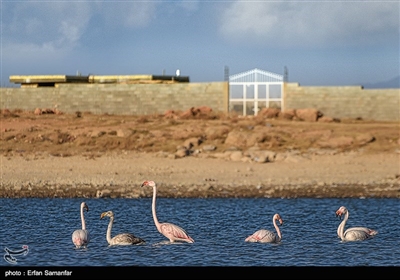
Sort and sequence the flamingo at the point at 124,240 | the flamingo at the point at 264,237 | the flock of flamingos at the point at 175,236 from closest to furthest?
the flock of flamingos at the point at 175,236 → the flamingo at the point at 124,240 → the flamingo at the point at 264,237

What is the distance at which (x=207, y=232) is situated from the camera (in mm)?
17828

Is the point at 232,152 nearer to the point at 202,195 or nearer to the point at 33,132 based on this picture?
the point at 202,195

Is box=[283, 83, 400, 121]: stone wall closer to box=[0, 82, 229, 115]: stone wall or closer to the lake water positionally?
box=[0, 82, 229, 115]: stone wall

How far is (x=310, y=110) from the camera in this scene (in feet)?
113

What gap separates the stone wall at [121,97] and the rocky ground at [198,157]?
134 inches

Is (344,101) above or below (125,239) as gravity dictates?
above

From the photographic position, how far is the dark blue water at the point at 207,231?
15.1m

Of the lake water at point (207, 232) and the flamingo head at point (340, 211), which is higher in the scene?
the flamingo head at point (340, 211)

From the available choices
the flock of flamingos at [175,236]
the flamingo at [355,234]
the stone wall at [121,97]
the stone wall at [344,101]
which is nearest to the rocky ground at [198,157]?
the stone wall at [344,101]

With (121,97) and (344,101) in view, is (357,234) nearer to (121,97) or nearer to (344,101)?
(344,101)

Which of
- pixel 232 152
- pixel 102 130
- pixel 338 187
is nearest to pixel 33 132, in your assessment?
pixel 102 130

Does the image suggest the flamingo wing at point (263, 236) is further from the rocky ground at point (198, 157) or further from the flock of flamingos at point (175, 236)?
the rocky ground at point (198, 157)

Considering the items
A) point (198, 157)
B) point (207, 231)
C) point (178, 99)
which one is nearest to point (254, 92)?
point (178, 99)

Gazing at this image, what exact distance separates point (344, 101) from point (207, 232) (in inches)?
764
